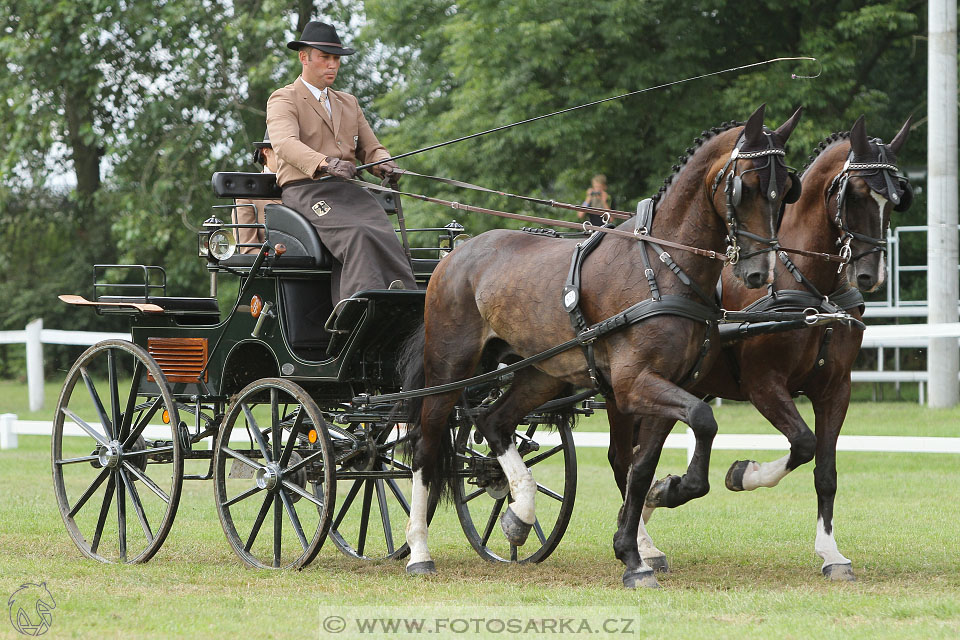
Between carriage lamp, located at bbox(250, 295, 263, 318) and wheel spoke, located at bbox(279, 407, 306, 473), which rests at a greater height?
carriage lamp, located at bbox(250, 295, 263, 318)

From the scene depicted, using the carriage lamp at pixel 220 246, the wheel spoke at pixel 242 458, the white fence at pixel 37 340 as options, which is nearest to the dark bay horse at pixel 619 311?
the wheel spoke at pixel 242 458

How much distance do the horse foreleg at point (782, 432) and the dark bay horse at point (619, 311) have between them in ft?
2.05

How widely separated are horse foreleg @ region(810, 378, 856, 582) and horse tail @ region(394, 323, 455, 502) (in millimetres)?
1847

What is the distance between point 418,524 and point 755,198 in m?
2.40

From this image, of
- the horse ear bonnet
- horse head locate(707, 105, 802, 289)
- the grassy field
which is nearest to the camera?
the grassy field

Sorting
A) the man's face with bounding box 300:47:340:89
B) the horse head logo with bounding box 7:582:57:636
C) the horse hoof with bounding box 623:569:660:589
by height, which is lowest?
the horse hoof with bounding box 623:569:660:589

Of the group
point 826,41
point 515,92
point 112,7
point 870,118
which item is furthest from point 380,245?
point 112,7

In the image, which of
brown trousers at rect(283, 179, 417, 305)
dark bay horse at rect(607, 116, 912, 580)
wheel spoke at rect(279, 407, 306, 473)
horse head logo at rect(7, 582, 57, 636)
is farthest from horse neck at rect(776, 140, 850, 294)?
horse head logo at rect(7, 582, 57, 636)

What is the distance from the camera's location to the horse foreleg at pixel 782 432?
589 centimetres

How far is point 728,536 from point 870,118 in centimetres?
991

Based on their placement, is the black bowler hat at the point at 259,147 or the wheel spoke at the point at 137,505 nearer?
the wheel spoke at the point at 137,505

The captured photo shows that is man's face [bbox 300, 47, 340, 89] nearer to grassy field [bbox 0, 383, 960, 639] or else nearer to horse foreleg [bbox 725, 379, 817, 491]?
grassy field [bbox 0, 383, 960, 639]

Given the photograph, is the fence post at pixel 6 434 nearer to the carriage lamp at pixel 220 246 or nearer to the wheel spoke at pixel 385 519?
the wheel spoke at pixel 385 519

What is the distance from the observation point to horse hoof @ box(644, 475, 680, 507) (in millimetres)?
5819
